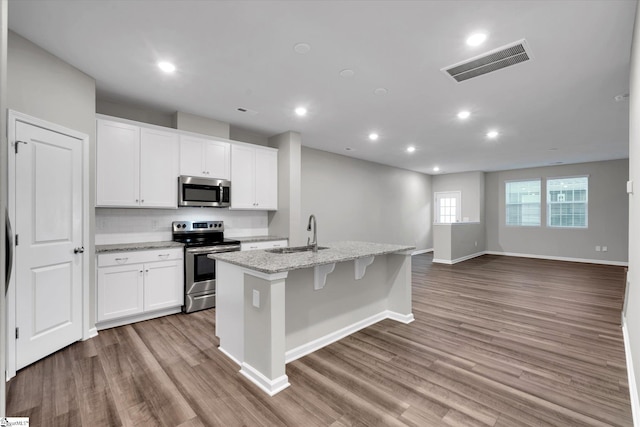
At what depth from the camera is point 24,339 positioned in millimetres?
2469

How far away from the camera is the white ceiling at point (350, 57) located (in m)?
2.11

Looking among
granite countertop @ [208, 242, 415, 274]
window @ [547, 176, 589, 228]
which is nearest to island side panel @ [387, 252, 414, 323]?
granite countertop @ [208, 242, 415, 274]

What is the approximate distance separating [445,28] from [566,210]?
8.42m

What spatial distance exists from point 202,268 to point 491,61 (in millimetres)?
4001

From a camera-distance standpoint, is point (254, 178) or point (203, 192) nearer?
point (203, 192)

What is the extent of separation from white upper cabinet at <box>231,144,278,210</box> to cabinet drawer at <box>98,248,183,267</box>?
1.15m

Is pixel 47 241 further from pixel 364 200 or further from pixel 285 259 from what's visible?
pixel 364 200

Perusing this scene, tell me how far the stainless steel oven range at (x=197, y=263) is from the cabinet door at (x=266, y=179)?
3.22ft

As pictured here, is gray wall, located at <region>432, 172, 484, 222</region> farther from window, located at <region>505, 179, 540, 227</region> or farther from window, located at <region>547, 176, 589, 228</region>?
window, located at <region>547, 176, 589, 228</region>

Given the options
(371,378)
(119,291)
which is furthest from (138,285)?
(371,378)

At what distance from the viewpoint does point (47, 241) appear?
105 inches

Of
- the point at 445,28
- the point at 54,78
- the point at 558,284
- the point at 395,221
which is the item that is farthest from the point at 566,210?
the point at 54,78

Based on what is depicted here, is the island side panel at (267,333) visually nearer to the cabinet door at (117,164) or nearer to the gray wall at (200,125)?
the cabinet door at (117,164)

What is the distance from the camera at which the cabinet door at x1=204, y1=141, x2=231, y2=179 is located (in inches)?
170
